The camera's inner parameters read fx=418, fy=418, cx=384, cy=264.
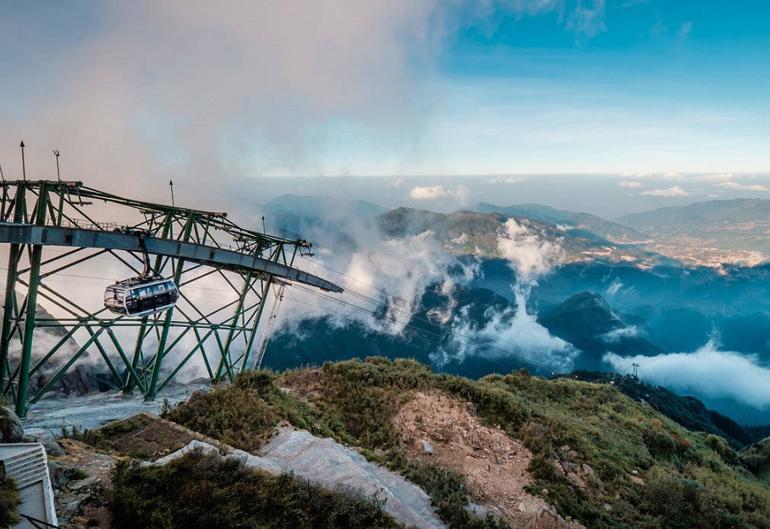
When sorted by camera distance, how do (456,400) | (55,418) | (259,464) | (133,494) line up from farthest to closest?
(456,400) → (55,418) → (259,464) → (133,494)

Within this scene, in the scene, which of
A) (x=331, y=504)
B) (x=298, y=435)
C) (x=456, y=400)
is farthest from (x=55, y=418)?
(x=456, y=400)

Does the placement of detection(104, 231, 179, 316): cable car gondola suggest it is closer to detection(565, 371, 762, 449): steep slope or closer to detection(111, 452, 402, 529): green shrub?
detection(111, 452, 402, 529): green shrub

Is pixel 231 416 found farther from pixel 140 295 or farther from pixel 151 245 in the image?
pixel 151 245

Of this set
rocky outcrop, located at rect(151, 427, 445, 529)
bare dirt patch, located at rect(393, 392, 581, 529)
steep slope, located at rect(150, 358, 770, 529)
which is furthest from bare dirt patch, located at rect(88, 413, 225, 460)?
bare dirt patch, located at rect(393, 392, 581, 529)

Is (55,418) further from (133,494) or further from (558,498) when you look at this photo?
(558,498)

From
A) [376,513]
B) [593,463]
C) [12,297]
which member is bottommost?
[593,463]

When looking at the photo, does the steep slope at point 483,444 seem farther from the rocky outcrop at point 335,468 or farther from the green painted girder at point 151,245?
the green painted girder at point 151,245
